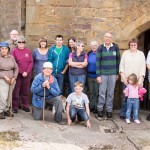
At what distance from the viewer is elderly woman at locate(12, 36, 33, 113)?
7.97 meters

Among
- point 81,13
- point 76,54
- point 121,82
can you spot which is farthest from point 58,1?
point 121,82

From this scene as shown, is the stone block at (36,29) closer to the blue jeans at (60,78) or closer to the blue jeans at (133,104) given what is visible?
the blue jeans at (60,78)

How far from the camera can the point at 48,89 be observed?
7.48 meters

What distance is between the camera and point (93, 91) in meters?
8.38

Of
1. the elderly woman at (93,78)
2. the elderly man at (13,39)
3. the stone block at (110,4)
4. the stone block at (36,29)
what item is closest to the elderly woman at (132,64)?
the elderly woman at (93,78)

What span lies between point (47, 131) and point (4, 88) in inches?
50.7

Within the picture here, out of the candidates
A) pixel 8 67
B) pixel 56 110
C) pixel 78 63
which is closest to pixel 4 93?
pixel 8 67

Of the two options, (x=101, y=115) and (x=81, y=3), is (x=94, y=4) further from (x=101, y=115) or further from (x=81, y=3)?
(x=101, y=115)

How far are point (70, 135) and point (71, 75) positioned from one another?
5.24 feet

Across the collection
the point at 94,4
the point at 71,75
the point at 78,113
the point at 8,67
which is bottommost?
the point at 78,113

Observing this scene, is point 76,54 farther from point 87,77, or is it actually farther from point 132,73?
point 132,73

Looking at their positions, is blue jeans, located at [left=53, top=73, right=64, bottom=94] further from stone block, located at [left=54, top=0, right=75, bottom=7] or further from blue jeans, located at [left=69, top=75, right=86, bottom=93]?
stone block, located at [left=54, top=0, right=75, bottom=7]

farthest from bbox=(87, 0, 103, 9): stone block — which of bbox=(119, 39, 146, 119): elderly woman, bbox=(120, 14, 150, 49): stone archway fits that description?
bbox=(119, 39, 146, 119): elderly woman

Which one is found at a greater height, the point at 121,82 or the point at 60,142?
the point at 121,82
